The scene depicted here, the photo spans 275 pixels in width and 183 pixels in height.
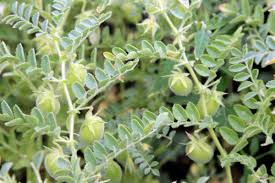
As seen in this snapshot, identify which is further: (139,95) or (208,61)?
(139,95)

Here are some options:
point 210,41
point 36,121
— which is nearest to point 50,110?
point 36,121

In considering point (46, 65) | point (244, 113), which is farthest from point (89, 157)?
point (244, 113)

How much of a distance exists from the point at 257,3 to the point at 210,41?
22 cm

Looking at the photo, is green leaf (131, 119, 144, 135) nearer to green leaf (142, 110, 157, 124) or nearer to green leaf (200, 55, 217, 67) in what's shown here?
green leaf (142, 110, 157, 124)

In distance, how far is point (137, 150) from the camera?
0.96 m

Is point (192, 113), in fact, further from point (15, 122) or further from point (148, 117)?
point (15, 122)

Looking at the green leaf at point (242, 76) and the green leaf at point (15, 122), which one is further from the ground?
the green leaf at point (15, 122)

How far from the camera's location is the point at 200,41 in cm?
95

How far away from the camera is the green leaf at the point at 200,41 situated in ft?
3.04

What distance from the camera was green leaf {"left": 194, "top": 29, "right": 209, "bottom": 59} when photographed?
36.5 inches

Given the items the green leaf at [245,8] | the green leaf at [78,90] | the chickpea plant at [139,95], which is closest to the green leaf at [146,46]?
the chickpea plant at [139,95]

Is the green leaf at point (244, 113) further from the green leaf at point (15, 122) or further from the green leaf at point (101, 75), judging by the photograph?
the green leaf at point (15, 122)

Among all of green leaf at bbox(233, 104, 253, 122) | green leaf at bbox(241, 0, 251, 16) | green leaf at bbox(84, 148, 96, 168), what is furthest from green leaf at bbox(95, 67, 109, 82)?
green leaf at bbox(241, 0, 251, 16)

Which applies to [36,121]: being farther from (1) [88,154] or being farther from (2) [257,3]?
(2) [257,3]
